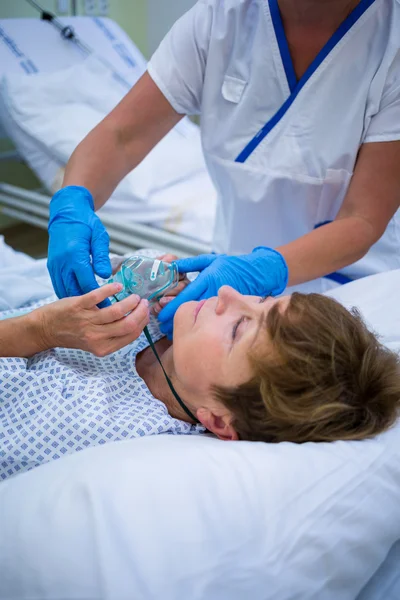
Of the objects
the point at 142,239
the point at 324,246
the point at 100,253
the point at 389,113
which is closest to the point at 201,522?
the point at 100,253

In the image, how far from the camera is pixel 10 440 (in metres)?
1.08

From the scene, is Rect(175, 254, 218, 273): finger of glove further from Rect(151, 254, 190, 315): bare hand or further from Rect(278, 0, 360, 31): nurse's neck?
Rect(278, 0, 360, 31): nurse's neck

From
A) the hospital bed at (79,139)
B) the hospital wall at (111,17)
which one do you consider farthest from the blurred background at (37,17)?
the hospital bed at (79,139)

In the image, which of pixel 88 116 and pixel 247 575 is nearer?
pixel 247 575

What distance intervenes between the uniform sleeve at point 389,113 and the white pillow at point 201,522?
2.64 ft

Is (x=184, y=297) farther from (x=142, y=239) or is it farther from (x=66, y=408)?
(x=142, y=239)

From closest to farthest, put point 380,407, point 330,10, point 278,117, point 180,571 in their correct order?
point 180,571 < point 380,407 < point 330,10 < point 278,117

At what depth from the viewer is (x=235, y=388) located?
1.09m

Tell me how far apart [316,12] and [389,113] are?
318 millimetres

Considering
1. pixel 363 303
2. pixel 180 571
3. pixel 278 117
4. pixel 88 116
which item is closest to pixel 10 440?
pixel 180 571

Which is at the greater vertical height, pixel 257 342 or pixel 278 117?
pixel 278 117

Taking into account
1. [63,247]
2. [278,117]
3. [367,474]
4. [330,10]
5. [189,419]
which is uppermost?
[330,10]

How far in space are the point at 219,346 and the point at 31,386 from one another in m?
0.40

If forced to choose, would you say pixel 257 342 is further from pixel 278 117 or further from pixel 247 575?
pixel 278 117
